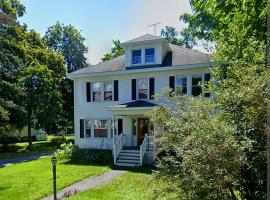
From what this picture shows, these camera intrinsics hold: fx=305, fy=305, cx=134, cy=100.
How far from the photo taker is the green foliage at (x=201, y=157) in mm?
4863

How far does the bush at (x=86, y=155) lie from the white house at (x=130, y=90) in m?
0.83

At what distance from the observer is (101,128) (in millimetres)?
20938

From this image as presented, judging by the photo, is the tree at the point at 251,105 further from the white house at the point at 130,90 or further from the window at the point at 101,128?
the window at the point at 101,128

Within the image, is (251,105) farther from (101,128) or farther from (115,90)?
(101,128)

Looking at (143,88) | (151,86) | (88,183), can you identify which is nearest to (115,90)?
(143,88)

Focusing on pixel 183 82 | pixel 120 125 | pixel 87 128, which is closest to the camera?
pixel 183 82

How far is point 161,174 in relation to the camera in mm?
6023

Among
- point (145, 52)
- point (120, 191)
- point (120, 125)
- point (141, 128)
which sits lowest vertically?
point (120, 191)

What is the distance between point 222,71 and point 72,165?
11374 millimetres

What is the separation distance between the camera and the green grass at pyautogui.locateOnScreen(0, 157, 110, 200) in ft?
35.9

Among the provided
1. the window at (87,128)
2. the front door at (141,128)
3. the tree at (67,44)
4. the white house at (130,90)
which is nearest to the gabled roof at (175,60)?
the white house at (130,90)

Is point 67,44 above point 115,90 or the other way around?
above

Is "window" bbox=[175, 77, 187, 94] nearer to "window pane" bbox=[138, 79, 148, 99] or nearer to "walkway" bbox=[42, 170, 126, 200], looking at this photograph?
"window pane" bbox=[138, 79, 148, 99]

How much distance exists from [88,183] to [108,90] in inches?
362
